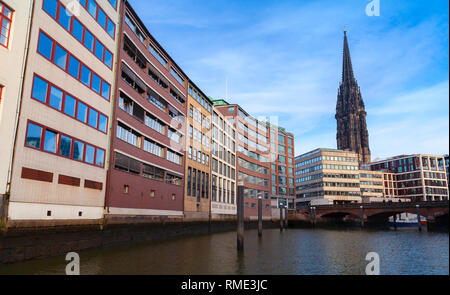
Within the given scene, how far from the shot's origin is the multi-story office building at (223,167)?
210 feet

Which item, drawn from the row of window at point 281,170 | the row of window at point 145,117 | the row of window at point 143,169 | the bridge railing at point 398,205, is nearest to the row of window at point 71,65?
the row of window at point 145,117

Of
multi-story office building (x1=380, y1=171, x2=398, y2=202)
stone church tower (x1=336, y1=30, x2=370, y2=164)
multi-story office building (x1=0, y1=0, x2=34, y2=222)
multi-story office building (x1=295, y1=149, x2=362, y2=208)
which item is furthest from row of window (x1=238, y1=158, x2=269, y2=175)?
stone church tower (x1=336, y1=30, x2=370, y2=164)

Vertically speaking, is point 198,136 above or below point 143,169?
above

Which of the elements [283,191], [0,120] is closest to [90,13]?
[0,120]

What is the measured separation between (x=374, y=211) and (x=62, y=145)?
81.3 meters

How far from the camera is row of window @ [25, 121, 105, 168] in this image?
22.2 meters

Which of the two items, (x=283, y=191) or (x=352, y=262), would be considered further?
(x=283, y=191)

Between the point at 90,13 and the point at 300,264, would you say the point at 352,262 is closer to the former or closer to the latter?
the point at 300,264

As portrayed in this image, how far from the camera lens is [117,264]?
1992cm

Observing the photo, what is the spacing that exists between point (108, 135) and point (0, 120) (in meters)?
12.8

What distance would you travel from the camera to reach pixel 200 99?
5997 cm

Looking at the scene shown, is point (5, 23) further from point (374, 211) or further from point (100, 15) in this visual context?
point (374, 211)

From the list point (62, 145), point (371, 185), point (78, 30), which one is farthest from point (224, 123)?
point (371, 185)

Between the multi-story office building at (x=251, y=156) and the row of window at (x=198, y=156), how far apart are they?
17398 millimetres
